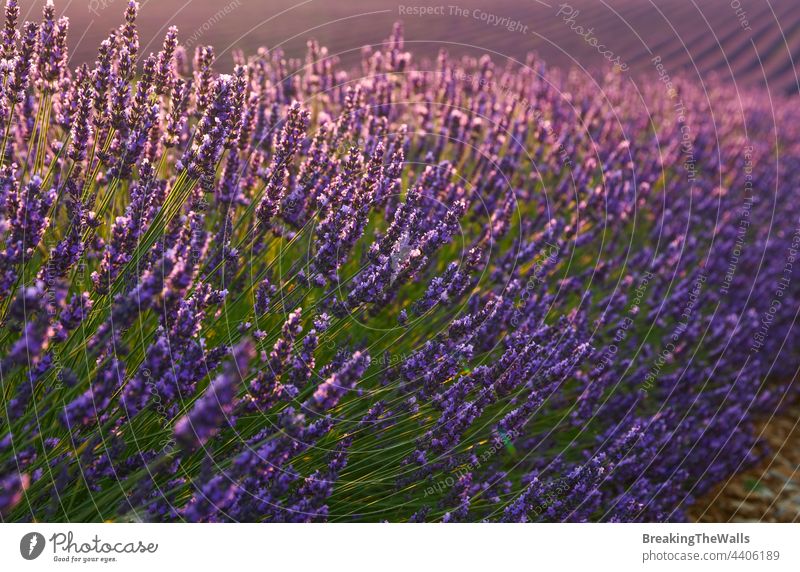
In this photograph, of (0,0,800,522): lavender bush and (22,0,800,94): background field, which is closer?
(0,0,800,522): lavender bush

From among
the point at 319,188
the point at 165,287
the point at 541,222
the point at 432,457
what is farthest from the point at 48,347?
the point at 541,222

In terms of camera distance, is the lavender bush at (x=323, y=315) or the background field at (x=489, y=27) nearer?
the lavender bush at (x=323, y=315)

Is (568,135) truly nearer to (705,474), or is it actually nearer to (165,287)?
(705,474)
